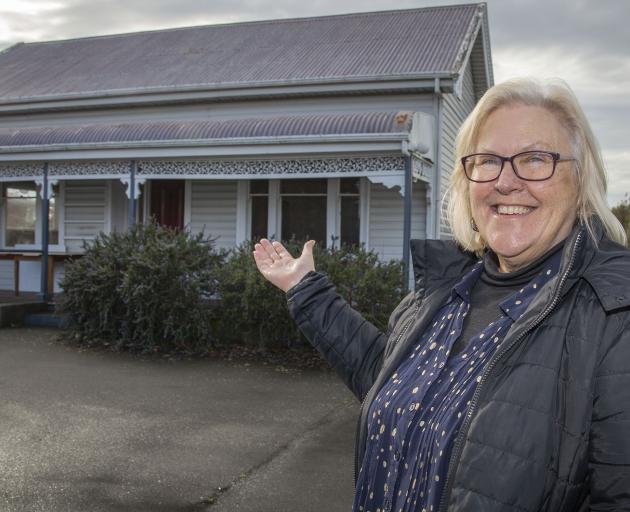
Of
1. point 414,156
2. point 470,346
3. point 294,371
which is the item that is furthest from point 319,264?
point 470,346

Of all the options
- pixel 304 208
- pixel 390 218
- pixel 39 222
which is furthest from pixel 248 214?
pixel 39 222

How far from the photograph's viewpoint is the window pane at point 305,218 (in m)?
12.9

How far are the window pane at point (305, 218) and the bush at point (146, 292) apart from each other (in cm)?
341

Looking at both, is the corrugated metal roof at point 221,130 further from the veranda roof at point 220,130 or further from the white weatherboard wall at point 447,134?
the white weatherboard wall at point 447,134

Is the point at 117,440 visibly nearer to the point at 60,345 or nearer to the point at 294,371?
the point at 294,371

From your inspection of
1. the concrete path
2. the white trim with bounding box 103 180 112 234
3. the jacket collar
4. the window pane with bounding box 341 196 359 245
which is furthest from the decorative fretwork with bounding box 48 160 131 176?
the jacket collar

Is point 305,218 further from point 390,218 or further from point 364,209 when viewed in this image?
point 390,218

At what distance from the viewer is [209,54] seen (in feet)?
50.1

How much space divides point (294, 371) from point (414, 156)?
13.5ft

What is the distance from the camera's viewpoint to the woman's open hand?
8.27 ft

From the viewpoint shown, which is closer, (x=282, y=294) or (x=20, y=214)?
(x=282, y=294)

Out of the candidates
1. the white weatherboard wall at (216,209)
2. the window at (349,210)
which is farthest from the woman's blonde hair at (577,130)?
the white weatherboard wall at (216,209)

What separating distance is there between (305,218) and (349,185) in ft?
3.63

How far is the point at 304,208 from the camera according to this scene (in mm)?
12945
